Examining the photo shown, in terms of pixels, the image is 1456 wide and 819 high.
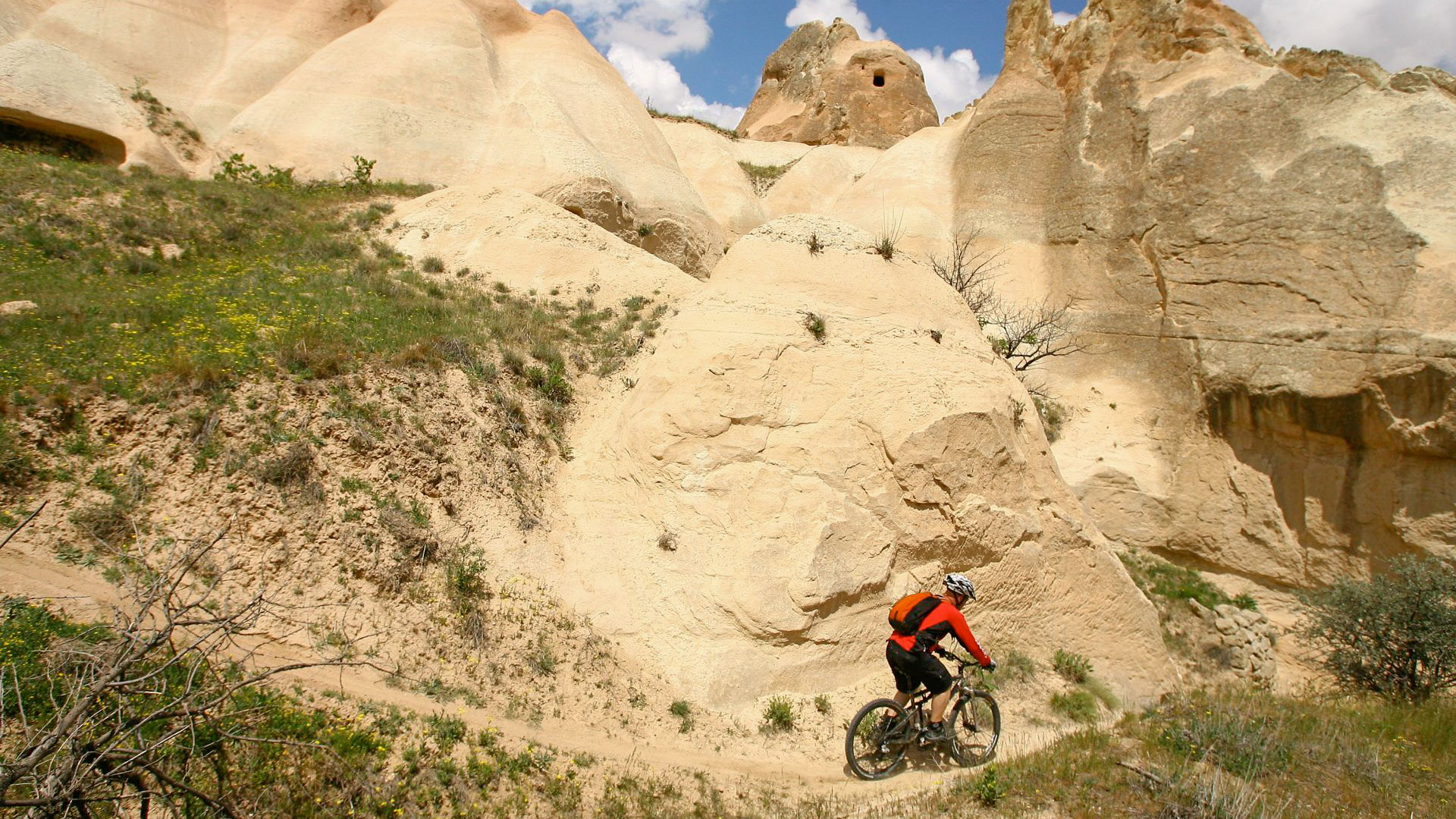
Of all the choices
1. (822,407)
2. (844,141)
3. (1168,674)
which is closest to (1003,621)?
(1168,674)

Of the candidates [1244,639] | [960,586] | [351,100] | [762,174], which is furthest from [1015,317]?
[351,100]

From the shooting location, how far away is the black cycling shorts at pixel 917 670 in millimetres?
5633

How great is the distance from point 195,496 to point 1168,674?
9720 mm

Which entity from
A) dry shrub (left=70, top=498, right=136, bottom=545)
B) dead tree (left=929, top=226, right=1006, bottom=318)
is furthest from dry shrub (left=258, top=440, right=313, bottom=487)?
dead tree (left=929, top=226, right=1006, bottom=318)

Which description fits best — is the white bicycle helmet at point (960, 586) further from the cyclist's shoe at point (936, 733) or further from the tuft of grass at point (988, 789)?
the tuft of grass at point (988, 789)

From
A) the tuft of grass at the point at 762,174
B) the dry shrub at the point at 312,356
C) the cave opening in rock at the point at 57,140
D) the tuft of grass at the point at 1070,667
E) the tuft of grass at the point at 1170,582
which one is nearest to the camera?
the dry shrub at the point at 312,356

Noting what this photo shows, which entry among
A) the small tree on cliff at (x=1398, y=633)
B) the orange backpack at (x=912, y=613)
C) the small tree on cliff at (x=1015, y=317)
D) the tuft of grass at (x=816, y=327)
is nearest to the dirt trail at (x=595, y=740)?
the orange backpack at (x=912, y=613)

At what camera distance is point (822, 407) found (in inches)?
315

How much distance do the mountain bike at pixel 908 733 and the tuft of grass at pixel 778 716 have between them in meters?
0.55

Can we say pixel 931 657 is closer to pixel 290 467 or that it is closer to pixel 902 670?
pixel 902 670

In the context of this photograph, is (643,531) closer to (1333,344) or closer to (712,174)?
(1333,344)

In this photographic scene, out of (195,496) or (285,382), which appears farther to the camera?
(285,382)

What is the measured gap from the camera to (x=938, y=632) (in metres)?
5.64

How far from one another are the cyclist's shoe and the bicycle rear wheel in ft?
0.36
